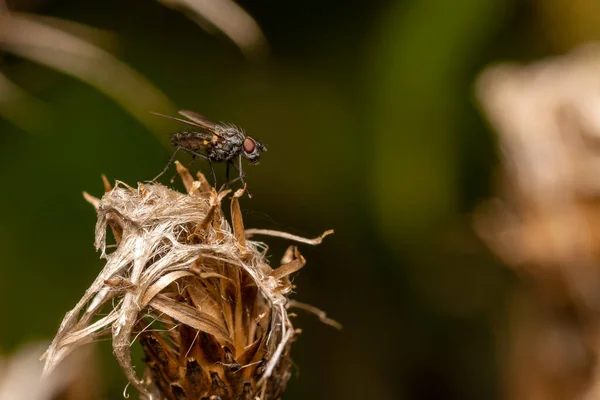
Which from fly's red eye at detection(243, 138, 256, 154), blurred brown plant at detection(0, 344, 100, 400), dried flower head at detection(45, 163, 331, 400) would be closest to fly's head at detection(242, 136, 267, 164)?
fly's red eye at detection(243, 138, 256, 154)

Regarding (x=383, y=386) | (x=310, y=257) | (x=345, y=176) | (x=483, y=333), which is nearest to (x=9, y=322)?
(x=310, y=257)

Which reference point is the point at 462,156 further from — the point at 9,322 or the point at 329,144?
the point at 9,322

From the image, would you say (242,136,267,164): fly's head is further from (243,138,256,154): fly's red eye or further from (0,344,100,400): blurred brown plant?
(0,344,100,400): blurred brown plant

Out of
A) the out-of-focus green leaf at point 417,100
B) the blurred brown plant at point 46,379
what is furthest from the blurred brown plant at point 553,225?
the blurred brown plant at point 46,379

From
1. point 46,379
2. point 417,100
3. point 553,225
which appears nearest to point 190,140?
point 46,379

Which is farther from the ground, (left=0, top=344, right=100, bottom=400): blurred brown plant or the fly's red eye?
the fly's red eye
